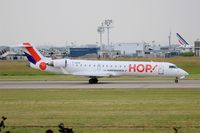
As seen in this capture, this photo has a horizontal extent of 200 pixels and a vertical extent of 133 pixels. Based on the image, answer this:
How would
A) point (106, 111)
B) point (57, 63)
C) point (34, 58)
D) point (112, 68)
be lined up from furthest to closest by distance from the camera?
point (34, 58) → point (57, 63) → point (112, 68) → point (106, 111)

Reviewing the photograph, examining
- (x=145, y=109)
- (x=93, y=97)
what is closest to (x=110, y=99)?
(x=93, y=97)

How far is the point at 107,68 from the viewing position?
170 feet

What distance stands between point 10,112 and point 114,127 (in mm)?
7661

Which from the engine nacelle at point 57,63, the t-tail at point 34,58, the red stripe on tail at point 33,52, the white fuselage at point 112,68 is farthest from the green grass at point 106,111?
the red stripe on tail at point 33,52

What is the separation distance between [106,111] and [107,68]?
26071mm

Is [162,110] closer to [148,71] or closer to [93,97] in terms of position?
[93,97]

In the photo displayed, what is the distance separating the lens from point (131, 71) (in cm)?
5134

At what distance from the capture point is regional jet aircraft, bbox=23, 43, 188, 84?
51.2m

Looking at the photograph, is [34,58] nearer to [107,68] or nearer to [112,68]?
[107,68]

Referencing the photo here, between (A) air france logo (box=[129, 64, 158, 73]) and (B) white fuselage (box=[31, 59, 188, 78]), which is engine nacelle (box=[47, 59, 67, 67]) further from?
(A) air france logo (box=[129, 64, 158, 73])

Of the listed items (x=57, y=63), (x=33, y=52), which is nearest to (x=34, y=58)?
(x=33, y=52)

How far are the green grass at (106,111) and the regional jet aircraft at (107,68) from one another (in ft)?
47.7

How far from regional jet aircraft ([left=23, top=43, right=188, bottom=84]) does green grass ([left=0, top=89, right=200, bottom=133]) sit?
14.5 metres

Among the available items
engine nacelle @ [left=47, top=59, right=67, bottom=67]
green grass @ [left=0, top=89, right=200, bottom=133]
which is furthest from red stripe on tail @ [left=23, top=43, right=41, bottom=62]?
green grass @ [left=0, top=89, right=200, bottom=133]
